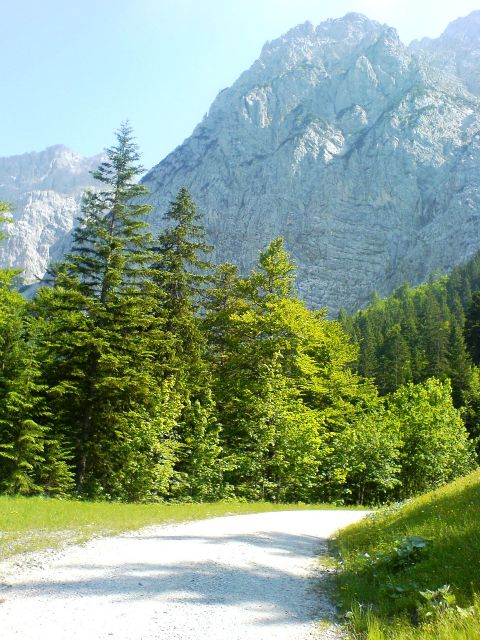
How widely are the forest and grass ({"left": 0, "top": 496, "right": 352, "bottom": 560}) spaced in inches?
165

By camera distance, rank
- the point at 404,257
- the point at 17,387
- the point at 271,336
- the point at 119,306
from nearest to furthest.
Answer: the point at 17,387
the point at 119,306
the point at 271,336
the point at 404,257

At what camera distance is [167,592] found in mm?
7148

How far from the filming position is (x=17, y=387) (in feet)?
71.8

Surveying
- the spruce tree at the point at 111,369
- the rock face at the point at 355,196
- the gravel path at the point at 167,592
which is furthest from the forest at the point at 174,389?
the rock face at the point at 355,196

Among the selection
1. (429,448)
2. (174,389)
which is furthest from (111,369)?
(429,448)

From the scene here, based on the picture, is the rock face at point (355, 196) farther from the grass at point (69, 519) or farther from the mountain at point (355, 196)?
the grass at point (69, 519)

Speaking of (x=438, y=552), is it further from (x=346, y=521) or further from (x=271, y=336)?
(x=271, y=336)

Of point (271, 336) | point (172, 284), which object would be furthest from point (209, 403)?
point (172, 284)

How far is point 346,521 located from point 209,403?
902 cm

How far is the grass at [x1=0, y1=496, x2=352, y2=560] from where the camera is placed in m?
10.3

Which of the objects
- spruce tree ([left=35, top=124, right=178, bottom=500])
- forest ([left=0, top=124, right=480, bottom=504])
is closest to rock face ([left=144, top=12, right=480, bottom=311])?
forest ([left=0, top=124, right=480, bottom=504])

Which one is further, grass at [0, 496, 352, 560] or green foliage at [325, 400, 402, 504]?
green foliage at [325, 400, 402, 504]

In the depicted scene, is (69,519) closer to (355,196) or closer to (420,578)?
(420,578)

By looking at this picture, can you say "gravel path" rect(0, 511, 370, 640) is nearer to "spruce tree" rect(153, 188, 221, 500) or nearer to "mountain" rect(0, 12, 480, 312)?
"spruce tree" rect(153, 188, 221, 500)
